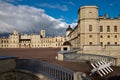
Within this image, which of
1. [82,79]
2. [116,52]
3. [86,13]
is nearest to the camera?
[82,79]

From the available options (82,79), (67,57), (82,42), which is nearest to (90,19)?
(82,42)

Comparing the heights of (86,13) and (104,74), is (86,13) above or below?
above

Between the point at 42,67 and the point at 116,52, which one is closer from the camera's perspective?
the point at 42,67

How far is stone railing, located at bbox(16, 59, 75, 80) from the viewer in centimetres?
1037

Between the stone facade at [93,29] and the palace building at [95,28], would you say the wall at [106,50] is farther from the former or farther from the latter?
the stone facade at [93,29]

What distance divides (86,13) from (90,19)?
177 cm

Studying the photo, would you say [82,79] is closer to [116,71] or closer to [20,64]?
[20,64]

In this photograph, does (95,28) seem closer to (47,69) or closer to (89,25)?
(89,25)

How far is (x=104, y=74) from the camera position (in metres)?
14.6

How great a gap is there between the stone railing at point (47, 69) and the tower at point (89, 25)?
30.7m

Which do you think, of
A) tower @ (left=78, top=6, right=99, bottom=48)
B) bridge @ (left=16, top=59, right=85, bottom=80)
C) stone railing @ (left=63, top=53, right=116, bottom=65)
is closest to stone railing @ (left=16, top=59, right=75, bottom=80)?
bridge @ (left=16, top=59, right=85, bottom=80)

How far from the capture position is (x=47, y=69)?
12117 mm

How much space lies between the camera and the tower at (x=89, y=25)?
140 ft

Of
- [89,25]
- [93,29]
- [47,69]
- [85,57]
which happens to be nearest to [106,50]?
[93,29]
